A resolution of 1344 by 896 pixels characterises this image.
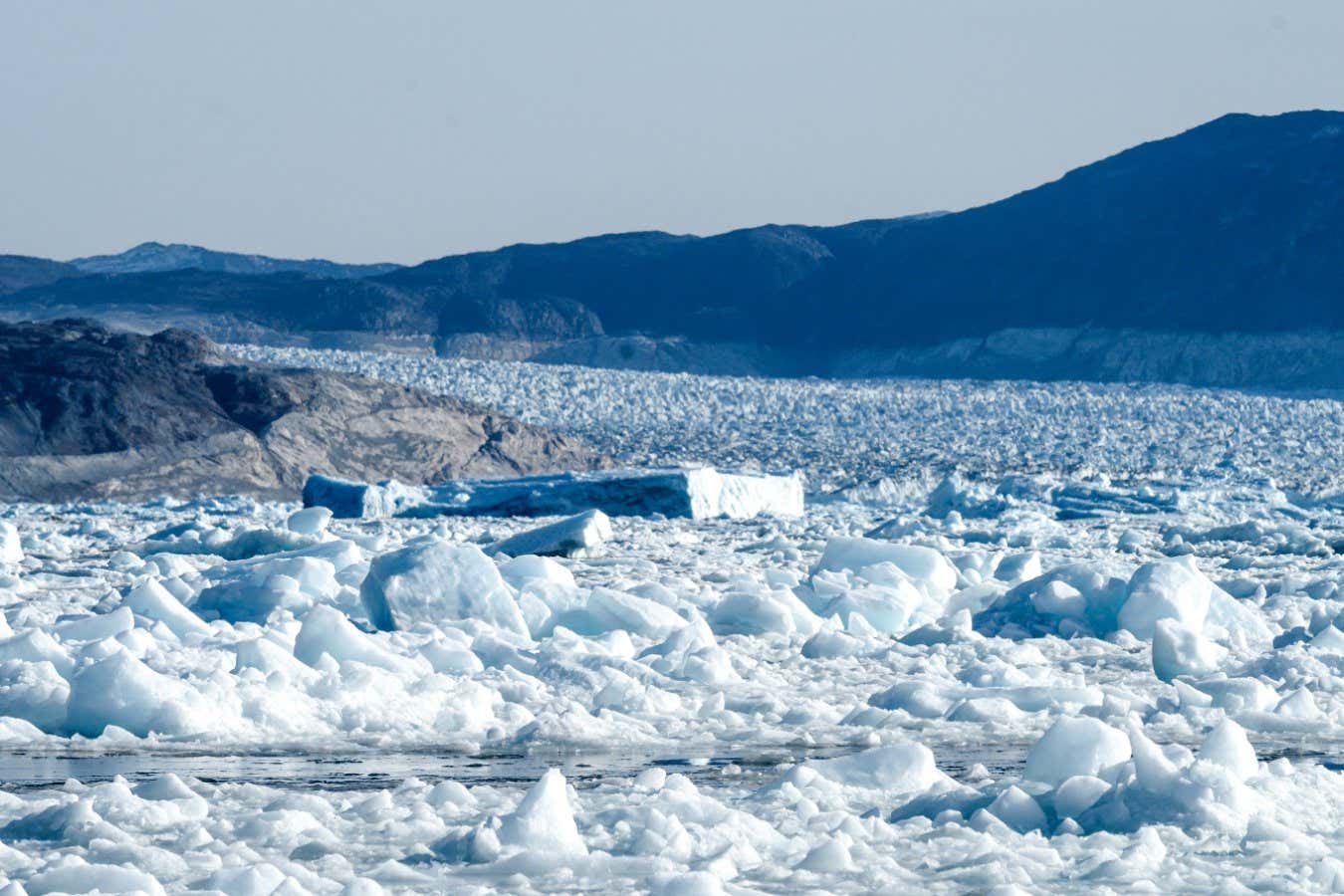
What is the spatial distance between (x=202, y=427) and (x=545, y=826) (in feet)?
48.6

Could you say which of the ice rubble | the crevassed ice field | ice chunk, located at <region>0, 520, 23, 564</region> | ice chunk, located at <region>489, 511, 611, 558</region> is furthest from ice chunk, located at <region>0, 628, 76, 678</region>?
ice chunk, located at <region>489, 511, 611, 558</region>

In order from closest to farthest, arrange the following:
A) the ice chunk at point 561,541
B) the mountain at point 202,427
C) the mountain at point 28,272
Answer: the ice chunk at point 561,541
the mountain at point 202,427
the mountain at point 28,272

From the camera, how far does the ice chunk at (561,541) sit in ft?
36.1

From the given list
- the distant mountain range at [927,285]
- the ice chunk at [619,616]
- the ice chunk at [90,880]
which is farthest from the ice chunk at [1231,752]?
the distant mountain range at [927,285]

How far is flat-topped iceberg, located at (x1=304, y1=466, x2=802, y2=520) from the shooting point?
585 inches

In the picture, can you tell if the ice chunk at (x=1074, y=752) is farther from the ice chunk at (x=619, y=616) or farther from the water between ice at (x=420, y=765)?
the ice chunk at (x=619, y=616)

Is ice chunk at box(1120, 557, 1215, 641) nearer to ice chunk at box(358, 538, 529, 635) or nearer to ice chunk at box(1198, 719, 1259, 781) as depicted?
ice chunk at box(358, 538, 529, 635)

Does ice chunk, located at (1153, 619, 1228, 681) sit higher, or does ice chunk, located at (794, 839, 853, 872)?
ice chunk, located at (794, 839, 853, 872)

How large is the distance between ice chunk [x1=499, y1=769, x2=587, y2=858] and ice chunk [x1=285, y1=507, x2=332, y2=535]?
7697mm

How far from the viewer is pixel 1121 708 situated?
5.68m

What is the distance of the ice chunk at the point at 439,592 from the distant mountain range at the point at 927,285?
1712 inches

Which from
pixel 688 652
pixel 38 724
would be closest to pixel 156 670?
pixel 38 724

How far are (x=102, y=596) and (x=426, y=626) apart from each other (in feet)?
6.78

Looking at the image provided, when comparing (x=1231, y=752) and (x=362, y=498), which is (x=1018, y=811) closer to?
(x=1231, y=752)
